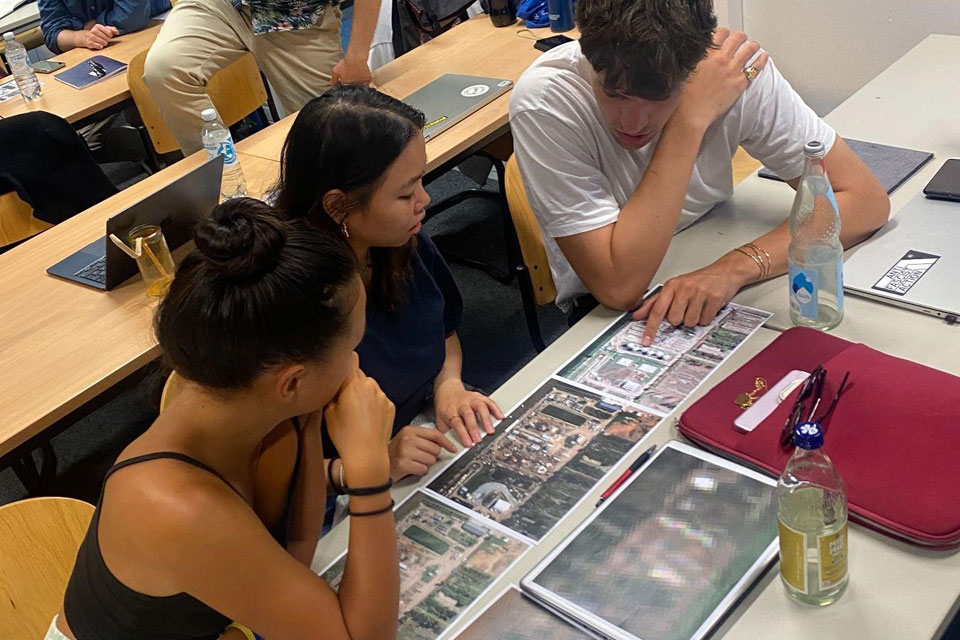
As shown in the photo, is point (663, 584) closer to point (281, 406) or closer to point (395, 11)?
point (281, 406)

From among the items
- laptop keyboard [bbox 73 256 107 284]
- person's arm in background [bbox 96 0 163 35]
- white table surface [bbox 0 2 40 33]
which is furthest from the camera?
white table surface [bbox 0 2 40 33]

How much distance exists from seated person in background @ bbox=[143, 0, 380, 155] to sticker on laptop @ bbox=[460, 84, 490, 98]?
593 mm

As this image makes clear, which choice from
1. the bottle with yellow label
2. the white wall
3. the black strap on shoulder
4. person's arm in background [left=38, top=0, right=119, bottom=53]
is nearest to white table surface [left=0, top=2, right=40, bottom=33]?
person's arm in background [left=38, top=0, right=119, bottom=53]

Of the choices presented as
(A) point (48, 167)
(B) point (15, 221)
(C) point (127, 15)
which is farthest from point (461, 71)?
(C) point (127, 15)

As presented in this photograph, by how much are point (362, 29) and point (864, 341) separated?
6.53 ft

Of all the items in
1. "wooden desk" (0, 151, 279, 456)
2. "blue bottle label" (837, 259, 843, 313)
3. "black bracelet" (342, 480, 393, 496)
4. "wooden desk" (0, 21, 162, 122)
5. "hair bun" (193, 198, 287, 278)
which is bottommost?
"wooden desk" (0, 151, 279, 456)

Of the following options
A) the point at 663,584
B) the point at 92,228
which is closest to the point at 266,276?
the point at 663,584

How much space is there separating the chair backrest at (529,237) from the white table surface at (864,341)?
346mm

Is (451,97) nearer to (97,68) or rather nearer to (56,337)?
(56,337)

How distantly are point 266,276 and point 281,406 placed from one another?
0.17 m

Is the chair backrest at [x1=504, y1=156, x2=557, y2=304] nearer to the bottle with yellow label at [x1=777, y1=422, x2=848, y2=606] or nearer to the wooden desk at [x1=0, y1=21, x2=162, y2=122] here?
the bottle with yellow label at [x1=777, y1=422, x2=848, y2=606]

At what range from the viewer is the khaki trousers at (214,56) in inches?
118

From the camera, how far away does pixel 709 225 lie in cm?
166

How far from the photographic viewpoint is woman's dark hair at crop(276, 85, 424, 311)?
133 cm
